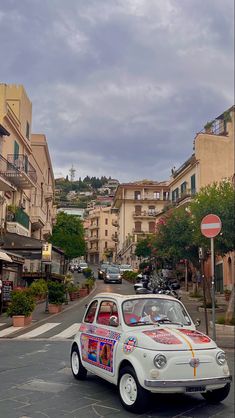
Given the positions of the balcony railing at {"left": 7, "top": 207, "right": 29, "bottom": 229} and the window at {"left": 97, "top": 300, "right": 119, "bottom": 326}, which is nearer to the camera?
the window at {"left": 97, "top": 300, "right": 119, "bottom": 326}

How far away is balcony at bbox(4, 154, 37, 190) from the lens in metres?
30.1

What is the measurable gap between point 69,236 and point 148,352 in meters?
49.0

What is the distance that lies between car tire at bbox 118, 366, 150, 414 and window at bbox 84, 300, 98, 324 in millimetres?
1689

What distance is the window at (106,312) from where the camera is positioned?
7.42 meters

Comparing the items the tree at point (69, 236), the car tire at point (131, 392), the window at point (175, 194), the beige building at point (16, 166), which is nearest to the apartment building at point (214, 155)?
the window at point (175, 194)

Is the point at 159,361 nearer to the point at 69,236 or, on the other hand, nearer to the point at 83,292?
the point at 83,292

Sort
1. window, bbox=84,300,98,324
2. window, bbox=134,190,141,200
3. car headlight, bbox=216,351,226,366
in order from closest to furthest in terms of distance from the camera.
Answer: car headlight, bbox=216,351,226,366
window, bbox=84,300,98,324
window, bbox=134,190,141,200

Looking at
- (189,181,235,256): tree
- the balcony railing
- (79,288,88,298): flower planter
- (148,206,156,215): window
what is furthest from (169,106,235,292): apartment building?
(148,206,156,215): window

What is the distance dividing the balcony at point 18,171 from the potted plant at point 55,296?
34.3 ft

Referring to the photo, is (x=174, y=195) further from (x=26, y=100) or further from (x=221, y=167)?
(x=26, y=100)

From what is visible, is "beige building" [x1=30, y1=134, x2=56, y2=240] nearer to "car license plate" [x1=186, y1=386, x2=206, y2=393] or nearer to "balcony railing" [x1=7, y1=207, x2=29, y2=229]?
"balcony railing" [x1=7, y1=207, x2=29, y2=229]

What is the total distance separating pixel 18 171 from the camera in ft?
99.6

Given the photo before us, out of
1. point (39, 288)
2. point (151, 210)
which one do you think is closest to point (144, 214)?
point (151, 210)

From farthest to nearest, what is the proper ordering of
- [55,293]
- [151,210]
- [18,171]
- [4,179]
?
1. [151,210]
2. [18,171]
3. [4,179]
4. [55,293]
